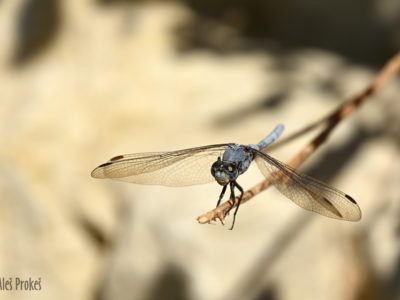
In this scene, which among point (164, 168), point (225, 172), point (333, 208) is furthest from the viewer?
point (164, 168)

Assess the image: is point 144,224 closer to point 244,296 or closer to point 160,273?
point 160,273

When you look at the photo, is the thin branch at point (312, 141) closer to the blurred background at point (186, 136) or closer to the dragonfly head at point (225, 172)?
the dragonfly head at point (225, 172)

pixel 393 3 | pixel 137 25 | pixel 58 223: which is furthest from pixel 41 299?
pixel 393 3

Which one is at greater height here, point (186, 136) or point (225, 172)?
point (186, 136)

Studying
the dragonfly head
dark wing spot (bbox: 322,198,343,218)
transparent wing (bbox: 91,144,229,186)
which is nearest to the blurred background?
transparent wing (bbox: 91,144,229,186)

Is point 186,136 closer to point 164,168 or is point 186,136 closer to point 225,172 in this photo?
point 164,168

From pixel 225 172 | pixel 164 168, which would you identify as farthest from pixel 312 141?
pixel 164 168

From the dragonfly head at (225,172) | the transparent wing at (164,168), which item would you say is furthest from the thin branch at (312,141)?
the transparent wing at (164,168)
